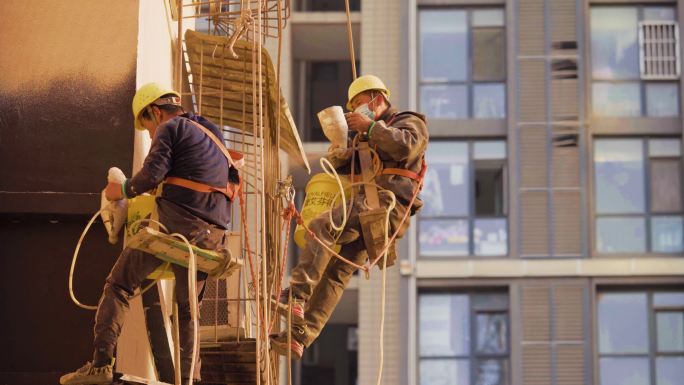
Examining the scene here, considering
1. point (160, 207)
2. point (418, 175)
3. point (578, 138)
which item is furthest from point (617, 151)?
point (160, 207)

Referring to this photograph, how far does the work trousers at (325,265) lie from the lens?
41.5 ft

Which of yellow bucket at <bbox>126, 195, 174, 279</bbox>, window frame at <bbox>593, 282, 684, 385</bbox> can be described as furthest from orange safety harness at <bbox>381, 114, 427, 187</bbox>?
window frame at <bbox>593, 282, 684, 385</bbox>

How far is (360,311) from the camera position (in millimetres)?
36656

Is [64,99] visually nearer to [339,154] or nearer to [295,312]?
[339,154]

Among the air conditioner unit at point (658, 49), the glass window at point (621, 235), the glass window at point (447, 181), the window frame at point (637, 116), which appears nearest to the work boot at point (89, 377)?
the glass window at point (621, 235)

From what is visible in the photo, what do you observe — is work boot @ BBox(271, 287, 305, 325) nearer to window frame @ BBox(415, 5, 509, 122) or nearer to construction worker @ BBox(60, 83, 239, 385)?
construction worker @ BBox(60, 83, 239, 385)

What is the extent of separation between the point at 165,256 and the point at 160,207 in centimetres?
42

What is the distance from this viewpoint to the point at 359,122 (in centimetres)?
Answer: 1286

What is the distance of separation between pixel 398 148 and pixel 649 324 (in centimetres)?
2421

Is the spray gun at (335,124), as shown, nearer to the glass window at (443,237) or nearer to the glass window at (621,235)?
the glass window at (443,237)

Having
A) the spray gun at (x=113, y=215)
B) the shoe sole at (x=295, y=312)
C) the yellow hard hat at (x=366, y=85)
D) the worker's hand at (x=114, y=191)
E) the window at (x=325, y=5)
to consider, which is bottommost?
the shoe sole at (x=295, y=312)

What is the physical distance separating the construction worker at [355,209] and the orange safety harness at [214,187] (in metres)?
1.10

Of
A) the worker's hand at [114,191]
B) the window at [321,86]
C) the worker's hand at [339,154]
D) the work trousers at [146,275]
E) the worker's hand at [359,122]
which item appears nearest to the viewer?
the work trousers at [146,275]

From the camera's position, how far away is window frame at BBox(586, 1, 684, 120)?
120 ft
